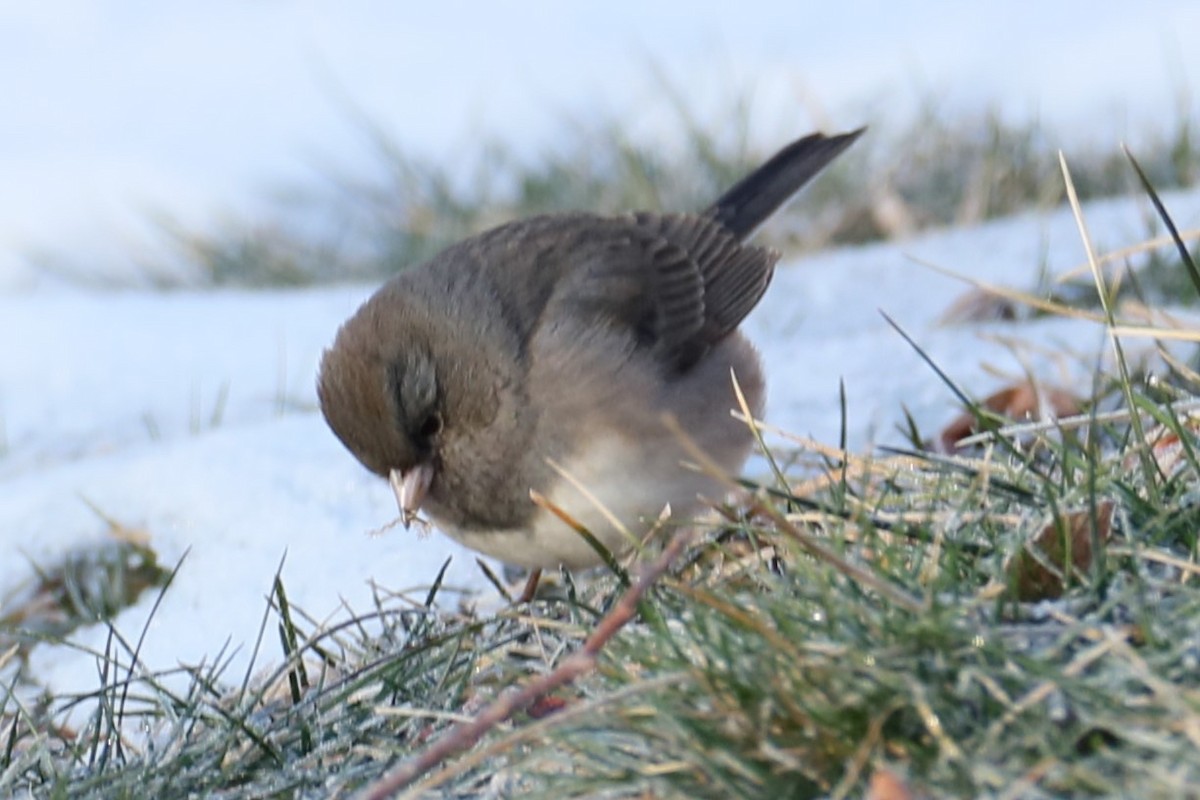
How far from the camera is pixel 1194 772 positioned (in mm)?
1582

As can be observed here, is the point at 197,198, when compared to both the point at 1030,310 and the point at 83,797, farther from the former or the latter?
the point at 83,797

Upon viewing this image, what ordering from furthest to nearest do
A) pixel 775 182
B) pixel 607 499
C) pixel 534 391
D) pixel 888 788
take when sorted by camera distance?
pixel 775 182, pixel 534 391, pixel 607 499, pixel 888 788

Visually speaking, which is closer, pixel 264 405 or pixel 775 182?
pixel 775 182

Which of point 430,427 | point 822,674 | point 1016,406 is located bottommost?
point 1016,406

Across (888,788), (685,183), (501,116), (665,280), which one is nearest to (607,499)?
(665,280)

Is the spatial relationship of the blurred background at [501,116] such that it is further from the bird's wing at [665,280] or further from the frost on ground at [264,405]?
the bird's wing at [665,280]

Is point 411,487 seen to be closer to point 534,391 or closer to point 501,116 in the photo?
point 534,391

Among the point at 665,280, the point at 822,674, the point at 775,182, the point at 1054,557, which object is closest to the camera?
the point at 822,674

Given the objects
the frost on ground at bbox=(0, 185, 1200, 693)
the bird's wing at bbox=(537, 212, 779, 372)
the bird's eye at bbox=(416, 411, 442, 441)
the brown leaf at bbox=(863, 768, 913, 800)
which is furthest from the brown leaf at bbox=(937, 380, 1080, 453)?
the brown leaf at bbox=(863, 768, 913, 800)

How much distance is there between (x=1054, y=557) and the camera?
2.08 m

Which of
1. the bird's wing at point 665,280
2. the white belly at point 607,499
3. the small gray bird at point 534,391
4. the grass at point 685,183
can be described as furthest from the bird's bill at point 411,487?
the grass at point 685,183

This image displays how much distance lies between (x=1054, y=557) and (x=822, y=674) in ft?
1.44

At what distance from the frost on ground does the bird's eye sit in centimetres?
29

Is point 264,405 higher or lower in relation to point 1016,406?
higher
